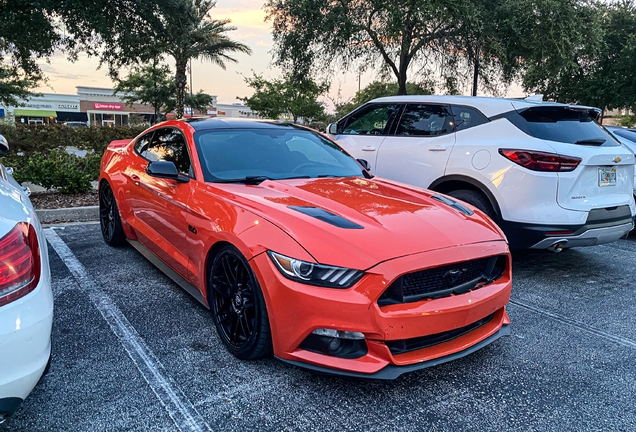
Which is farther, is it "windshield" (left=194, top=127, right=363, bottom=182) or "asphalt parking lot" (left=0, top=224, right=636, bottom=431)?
"windshield" (left=194, top=127, right=363, bottom=182)

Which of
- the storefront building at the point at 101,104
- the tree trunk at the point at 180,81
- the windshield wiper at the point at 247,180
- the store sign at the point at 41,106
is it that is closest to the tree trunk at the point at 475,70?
the tree trunk at the point at 180,81

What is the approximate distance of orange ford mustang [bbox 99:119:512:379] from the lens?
97.0 inches

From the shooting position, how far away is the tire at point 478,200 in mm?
4763

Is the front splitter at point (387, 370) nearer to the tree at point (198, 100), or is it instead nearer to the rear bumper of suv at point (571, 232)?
the rear bumper of suv at point (571, 232)

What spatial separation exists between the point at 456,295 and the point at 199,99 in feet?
124

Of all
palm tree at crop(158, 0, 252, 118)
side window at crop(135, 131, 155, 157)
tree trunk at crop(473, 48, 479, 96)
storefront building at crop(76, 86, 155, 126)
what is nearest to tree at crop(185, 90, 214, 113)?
palm tree at crop(158, 0, 252, 118)

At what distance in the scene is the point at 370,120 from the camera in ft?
20.8

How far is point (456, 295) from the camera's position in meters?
2.69

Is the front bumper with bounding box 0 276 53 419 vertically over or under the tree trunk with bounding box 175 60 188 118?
under

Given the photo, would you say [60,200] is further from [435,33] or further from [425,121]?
[435,33]

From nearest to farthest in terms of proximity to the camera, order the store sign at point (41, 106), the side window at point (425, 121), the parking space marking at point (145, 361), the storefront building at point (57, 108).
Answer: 1. the parking space marking at point (145, 361)
2. the side window at point (425, 121)
3. the storefront building at point (57, 108)
4. the store sign at point (41, 106)

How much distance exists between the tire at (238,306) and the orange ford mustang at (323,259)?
0.03 feet

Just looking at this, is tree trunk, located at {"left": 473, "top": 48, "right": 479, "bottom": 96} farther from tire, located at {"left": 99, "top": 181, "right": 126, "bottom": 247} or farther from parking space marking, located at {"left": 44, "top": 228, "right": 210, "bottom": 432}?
parking space marking, located at {"left": 44, "top": 228, "right": 210, "bottom": 432}

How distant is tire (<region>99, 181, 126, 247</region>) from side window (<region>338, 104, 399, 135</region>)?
3.22m
